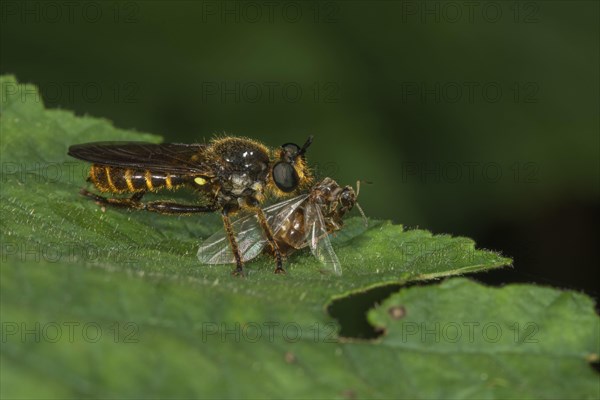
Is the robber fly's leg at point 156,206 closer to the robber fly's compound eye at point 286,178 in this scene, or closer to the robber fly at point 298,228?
the robber fly at point 298,228

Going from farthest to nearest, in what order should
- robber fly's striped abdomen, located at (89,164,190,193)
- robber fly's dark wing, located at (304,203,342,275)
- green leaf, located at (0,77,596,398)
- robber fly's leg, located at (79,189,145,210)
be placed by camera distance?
robber fly's striped abdomen, located at (89,164,190,193) < robber fly's leg, located at (79,189,145,210) < robber fly's dark wing, located at (304,203,342,275) < green leaf, located at (0,77,596,398)

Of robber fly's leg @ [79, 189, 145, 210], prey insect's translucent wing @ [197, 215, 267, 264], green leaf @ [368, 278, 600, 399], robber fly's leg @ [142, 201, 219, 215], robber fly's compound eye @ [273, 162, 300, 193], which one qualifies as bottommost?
green leaf @ [368, 278, 600, 399]

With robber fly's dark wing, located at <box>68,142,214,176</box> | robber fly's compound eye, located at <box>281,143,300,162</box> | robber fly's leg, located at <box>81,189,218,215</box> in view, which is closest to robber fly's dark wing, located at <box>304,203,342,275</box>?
robber fly's compound eye, located at <box>281,143,300,162</box>

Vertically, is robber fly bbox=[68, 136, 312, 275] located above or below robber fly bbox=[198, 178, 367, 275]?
above

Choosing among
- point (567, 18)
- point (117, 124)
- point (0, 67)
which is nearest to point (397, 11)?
point (567, 18)

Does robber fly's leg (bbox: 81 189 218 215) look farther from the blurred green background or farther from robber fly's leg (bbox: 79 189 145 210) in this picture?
the blurred green background

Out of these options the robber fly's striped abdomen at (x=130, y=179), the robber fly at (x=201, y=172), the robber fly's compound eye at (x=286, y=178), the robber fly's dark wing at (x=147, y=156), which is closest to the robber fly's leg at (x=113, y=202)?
the robber fly at (x=201, y=172)
